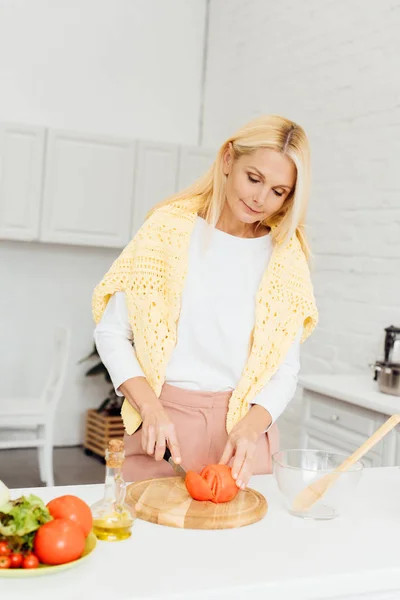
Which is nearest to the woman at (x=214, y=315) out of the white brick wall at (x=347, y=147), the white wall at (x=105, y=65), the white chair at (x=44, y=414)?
the white brick wall at (x=347, y=147)

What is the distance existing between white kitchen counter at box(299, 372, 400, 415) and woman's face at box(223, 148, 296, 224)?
1.12m

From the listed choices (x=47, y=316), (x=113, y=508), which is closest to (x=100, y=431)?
(x=47, y=316)

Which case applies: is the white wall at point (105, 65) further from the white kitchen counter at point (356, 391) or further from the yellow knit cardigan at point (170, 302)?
the yellow knit cardigan at point (170, 302)

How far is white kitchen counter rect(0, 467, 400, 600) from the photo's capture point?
3.45 feet

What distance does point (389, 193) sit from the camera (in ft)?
11.6

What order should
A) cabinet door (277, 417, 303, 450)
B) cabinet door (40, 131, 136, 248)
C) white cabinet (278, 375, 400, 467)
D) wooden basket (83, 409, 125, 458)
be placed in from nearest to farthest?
white cabinet (278, 375, 400, 467)
cabinet door (277, 417, 303, 450)
cabinet door (40, 131, 136, 248)
wooden basket (83, 409, 125, 458)

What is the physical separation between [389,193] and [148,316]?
83.9 inches

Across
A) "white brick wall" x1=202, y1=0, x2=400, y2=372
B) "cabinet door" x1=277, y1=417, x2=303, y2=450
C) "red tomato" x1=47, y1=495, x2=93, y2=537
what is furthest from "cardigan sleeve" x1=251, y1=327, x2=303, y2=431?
"cabinet door" x1=277, y1=417, x2=303, y2=450

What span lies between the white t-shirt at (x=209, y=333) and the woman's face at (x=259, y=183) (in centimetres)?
12

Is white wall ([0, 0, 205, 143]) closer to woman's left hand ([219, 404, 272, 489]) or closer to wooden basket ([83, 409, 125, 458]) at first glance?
wooden basket ([83, 409, 125, 458])

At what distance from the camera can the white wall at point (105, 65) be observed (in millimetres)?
5082

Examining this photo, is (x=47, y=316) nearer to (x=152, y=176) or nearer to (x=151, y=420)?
(x=152, y=176)

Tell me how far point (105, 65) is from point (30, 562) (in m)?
4.71

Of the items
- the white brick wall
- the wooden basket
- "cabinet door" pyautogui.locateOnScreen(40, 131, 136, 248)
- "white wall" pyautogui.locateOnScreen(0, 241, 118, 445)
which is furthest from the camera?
"white wall" pyautogui.locateOnScreen(0, 241, 118, 445)
